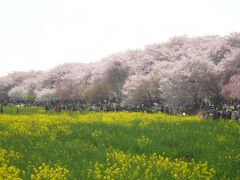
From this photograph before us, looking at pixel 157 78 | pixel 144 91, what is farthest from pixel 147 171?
pixel 157 78

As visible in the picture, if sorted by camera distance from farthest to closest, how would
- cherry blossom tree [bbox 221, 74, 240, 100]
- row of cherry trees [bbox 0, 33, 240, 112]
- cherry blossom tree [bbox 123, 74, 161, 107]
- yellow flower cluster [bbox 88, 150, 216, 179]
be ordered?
cherry blossom tree [bbox 123, 74, 161, 107] → row of cherry trees [bbox 0, 33, 240, 112] → cherry blossom tree [bbox 221, 74, 240, 100] → yellow flower cluster [bbox 88, 150, 216, 179]

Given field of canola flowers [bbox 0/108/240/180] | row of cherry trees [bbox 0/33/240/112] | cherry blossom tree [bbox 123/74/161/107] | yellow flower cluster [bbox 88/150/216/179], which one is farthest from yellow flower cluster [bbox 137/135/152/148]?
cherry blossom tree [bbox 123/74/161/107]

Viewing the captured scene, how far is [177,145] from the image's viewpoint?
62.3 ft

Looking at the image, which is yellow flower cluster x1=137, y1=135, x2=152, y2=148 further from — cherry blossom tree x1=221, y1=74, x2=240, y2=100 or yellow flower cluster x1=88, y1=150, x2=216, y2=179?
cherry blossom tree x1=221, y1=74, x2=240, y2=100

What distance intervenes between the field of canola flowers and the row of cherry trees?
20.8 m

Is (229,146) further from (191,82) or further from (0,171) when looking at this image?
(191,82)

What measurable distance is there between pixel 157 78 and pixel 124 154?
136ft

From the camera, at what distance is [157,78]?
187ft

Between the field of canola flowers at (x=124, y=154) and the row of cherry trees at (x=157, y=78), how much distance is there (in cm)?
2083

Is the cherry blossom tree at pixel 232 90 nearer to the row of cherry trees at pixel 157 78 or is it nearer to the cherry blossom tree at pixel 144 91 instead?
the row of cherry trees at pixel 157 78

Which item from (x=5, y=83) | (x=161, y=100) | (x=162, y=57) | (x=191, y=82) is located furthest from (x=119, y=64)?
(x=5, y=83)

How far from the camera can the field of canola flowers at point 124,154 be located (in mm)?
12664

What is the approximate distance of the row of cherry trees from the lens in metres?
45.9

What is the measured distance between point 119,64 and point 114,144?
194 feet
